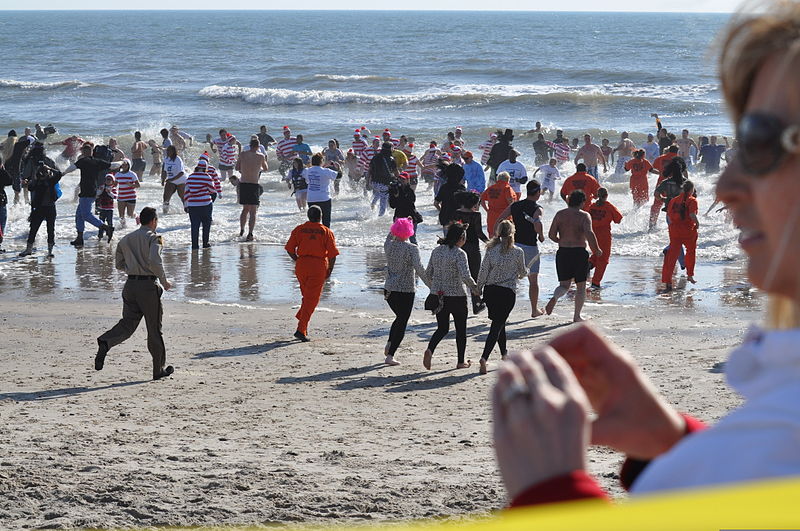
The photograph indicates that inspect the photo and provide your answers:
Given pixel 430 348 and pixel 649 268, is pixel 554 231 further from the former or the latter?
pixel 649 268

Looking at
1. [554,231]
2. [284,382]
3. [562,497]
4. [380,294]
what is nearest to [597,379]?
[562,497]

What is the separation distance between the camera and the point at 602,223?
14625mm

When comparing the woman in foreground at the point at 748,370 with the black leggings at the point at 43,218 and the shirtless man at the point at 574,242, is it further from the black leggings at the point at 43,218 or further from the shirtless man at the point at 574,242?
the black leggings at the point at 43,218

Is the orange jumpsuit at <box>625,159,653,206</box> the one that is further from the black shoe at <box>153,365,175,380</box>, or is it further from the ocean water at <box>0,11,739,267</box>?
the black shoe at <box>153,365,175,380</box>

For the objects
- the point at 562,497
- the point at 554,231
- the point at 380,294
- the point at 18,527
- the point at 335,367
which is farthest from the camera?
the point at 380,294

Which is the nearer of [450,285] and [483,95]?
[450,285]

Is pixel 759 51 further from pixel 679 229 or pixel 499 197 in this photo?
pixel 499 197

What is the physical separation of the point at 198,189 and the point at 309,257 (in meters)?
6.69

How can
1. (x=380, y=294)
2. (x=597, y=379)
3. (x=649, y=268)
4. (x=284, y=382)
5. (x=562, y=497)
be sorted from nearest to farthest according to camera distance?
(x=562, y=497), (x=597, y=379), (x=284, y=382), (x=380, y=294), (x=649, y=268)

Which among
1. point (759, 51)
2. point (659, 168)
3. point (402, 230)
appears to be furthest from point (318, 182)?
point (759, 51)

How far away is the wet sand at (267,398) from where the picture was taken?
21.6ft

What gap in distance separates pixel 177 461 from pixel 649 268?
1127cm

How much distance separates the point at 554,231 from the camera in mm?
12797

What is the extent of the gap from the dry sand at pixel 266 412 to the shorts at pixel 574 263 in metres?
0.65
